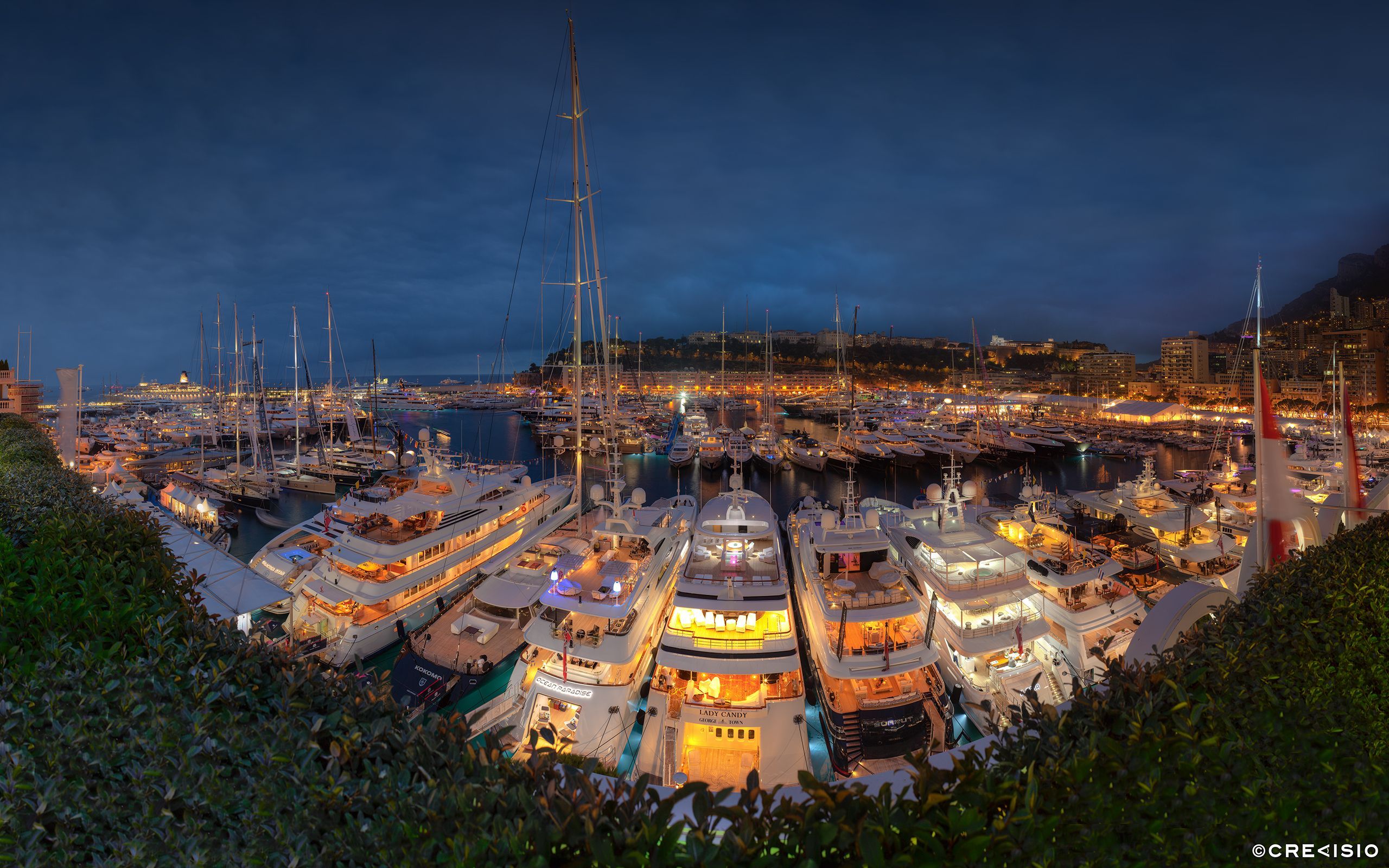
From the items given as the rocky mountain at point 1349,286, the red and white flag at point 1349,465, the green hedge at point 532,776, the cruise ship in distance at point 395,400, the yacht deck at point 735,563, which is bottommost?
the yacht deck at point 735,563

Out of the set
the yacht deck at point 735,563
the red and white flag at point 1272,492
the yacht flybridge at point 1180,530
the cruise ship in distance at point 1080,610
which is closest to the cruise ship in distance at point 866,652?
the yacht deck at point 735,563

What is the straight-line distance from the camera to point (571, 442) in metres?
46.3

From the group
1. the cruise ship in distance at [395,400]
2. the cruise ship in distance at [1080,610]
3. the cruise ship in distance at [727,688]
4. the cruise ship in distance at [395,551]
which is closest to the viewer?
the cruise ship in distance at [727,688]

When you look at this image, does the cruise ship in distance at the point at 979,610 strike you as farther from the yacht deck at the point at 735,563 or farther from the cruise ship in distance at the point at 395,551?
the cruise ship in distance at the point at 395,551

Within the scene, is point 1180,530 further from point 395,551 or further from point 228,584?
point 228,584

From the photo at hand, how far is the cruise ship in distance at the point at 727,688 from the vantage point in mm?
7965

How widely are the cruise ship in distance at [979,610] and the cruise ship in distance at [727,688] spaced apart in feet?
9.57

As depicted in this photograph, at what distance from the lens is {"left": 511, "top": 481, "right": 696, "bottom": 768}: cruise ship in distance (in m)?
8.55

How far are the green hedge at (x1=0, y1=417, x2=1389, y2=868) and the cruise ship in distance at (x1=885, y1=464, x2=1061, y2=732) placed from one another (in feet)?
24.2

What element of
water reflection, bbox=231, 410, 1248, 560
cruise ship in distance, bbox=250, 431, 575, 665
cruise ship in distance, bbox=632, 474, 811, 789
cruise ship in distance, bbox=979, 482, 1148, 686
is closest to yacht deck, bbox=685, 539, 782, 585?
cruise ship in distance, bbox=632, 474, 811, 789

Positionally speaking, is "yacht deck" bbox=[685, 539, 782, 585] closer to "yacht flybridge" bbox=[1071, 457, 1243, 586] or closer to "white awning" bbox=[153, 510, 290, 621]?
"white awning" bbox=[153, 510, 290, 621]

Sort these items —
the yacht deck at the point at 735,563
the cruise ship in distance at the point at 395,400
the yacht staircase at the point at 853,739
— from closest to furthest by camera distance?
1. the yacht staircase at the point at 853,739
2. the yacht deck at the point at 735,563
3. the cruise ship in distance at the point at 395,400

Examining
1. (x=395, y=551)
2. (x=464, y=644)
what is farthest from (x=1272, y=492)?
(x=395, y=551)

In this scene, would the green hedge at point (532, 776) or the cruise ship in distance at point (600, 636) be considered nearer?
the green hedge at point (532, 776)
